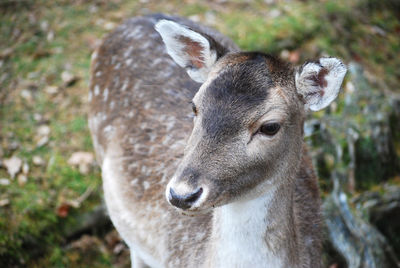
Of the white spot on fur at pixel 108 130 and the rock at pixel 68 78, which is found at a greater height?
the white spot on fur at pixel 108 130

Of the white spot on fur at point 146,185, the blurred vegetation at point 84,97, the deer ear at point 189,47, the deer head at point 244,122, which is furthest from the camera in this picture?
the blurred vegetation at point 84,97

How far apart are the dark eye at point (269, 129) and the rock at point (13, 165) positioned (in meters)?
2.80

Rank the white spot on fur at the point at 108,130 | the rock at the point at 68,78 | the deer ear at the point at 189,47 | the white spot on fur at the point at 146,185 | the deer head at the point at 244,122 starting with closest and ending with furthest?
the deer head at the point at 244,122, the deer ear at the point at 189,47, the white spot on fur at the point at 146,185, the white spot on fur at the point at 108,130, the rock at the point at 68,78

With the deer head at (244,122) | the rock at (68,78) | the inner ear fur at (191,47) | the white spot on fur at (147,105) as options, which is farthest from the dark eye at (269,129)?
the rock at (68,78)

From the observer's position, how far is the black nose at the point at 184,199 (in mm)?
2013

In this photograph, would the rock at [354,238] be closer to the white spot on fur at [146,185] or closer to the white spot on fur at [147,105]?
the white spot on fur at [146,185]

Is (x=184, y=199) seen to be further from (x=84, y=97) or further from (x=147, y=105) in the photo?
(x=84, y=97)

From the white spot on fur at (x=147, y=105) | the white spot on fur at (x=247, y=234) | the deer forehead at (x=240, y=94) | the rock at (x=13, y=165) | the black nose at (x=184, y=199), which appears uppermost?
the deer forehead at (x=240, y=94)

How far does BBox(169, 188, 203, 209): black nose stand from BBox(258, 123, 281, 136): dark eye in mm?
446

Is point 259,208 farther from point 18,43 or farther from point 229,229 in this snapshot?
point 18,43

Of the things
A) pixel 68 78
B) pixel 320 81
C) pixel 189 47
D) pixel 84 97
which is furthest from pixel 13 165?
pixel 320 81

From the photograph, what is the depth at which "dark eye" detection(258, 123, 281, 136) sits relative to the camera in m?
2.25

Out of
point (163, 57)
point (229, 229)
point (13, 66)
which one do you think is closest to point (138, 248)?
point (229, 229)

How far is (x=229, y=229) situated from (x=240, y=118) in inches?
24.8
